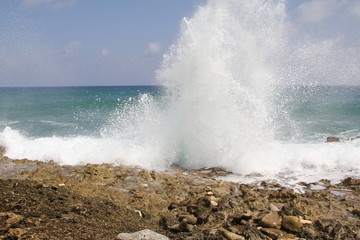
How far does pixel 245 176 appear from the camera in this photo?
7656 mm

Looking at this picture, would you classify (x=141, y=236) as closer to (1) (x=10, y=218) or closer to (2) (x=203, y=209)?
(2) (x=203, y=209)

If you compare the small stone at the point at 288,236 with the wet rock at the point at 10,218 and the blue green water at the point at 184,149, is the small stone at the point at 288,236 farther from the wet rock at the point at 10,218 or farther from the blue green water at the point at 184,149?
the wet rock at the point at 10,218

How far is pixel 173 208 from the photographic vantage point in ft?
17.6

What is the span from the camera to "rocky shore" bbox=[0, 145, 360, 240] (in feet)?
12.9

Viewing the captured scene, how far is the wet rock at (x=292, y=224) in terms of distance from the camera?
4.40 m

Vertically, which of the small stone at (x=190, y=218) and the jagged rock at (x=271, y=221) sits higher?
the jagged rock at (x=271, y=221)

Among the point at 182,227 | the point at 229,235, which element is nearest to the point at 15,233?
the point at 182,227

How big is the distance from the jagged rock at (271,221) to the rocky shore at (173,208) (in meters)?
0.01

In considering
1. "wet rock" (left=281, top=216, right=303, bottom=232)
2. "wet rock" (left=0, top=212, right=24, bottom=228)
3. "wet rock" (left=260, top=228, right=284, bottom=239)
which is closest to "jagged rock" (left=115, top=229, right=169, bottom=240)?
"wet rock" (left=0, top=212, right=24, bottom=228)

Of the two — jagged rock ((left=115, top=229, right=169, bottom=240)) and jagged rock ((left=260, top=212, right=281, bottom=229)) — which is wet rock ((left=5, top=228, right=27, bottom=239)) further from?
jagged rock ((left=260, top=212, right=281, bottom=229))

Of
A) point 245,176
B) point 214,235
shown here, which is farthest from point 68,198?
point 245,176

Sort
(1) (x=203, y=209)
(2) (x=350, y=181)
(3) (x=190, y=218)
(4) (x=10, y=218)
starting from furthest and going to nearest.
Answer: (2) (x=350, y=181)
(1) (x=203, y=209)
(3) (x=190, y=218)
(4) (x=10, y=218)

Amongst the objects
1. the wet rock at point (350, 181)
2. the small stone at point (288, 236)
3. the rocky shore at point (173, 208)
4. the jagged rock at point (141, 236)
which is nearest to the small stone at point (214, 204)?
the rocky shore at point (173, 208)

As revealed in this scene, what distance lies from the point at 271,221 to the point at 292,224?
0.97 ft
